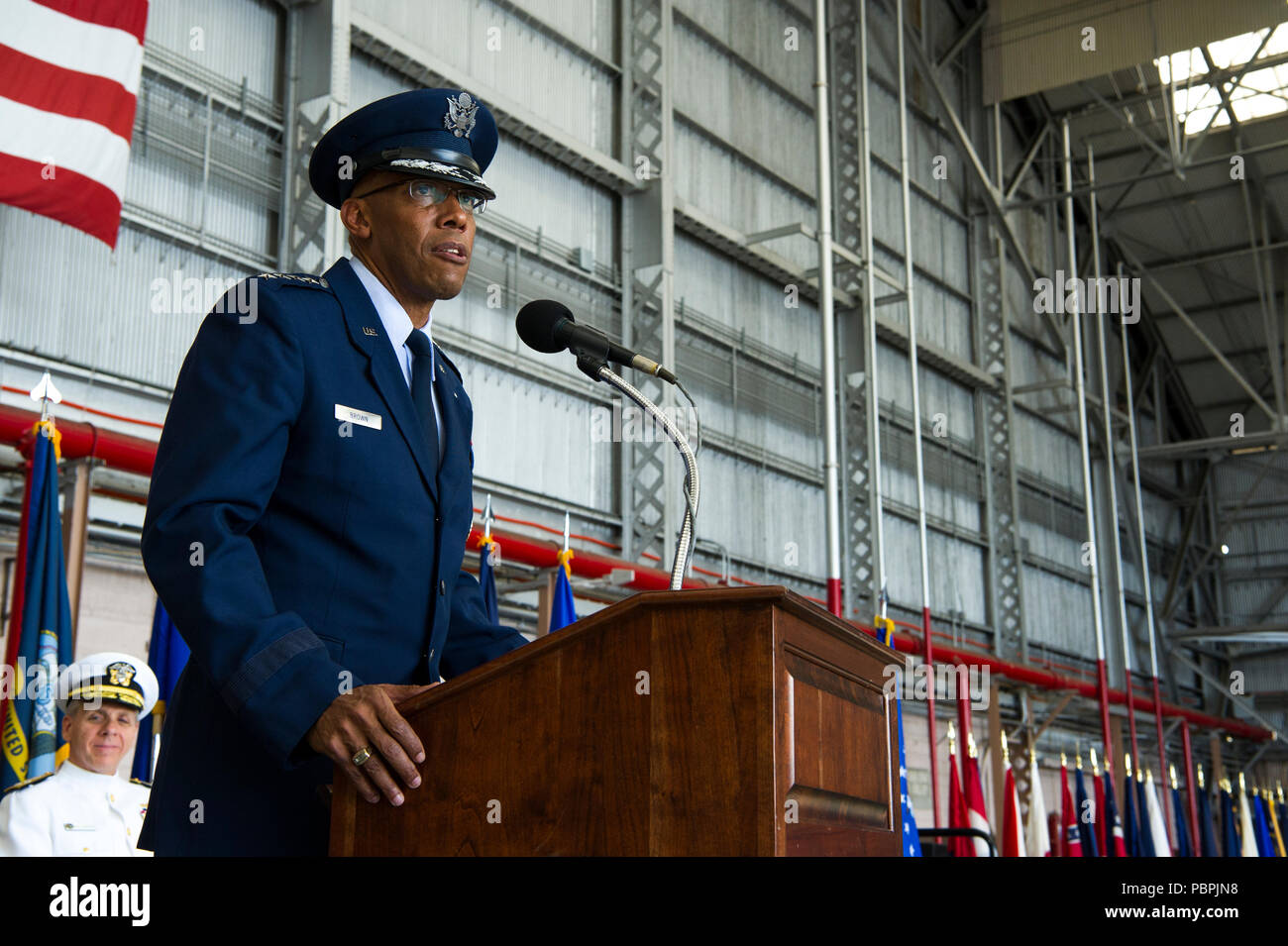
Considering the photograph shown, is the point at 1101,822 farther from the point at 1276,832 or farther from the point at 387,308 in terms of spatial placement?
the point at 387,308

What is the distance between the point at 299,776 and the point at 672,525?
724 centimetres

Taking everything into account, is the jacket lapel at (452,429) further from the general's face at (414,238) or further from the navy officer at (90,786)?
the navy officer at (90,786)

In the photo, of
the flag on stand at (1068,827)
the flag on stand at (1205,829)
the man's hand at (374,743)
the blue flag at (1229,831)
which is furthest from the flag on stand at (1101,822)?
the man's hand at (374,743)

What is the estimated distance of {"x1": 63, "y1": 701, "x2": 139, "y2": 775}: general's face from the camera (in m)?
3.63

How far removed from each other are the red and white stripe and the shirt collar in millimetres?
3789

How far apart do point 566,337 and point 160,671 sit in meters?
3.30

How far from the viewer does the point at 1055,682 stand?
40.9 feet

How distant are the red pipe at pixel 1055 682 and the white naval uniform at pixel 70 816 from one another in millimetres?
4939

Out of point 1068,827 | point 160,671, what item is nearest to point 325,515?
point 160,671

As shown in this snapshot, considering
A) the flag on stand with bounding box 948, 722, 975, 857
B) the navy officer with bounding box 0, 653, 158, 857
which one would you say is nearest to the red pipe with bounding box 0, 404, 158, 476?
the navy officer with bounding box 0, 653, 158, 857

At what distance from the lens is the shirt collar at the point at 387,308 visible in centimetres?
166

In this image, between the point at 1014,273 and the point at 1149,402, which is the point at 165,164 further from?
the point at 1149,402

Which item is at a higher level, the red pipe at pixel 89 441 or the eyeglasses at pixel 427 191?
the red pipe at pixel 89 441
